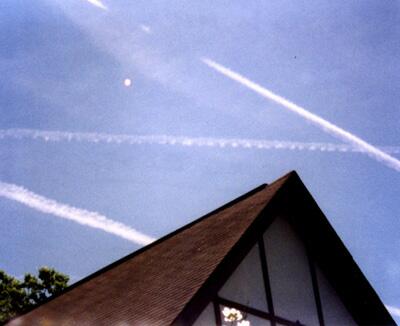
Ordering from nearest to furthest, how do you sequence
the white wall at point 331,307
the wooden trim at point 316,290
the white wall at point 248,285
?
the white wall at point 248,285 → the wooden trim at point 316,290 → the white wall at point 331,307

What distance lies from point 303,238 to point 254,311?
269 centimetres

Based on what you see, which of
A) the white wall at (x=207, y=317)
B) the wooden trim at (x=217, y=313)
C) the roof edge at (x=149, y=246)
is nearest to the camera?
the white wall at (x=207, y=317)

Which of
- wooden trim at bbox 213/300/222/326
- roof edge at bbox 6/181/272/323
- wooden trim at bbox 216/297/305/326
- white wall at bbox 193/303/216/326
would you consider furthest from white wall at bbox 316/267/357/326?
white wall at bbox 193/303/216/326

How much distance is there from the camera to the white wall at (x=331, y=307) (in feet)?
30.4

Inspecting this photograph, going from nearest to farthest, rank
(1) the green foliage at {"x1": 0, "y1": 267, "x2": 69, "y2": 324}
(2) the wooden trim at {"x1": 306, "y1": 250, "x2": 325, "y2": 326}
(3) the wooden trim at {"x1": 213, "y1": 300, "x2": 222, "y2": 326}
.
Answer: (3) the wooden trim at {"x1": 213, "y1": 300, "x2": 222, "y2": 326} < (2) the wooden trim at {"x1": 306, "y1": 250, "x2": 325, "y2": 326} < (1) the green foliage at {"x1": 0, "y1": 267, "x2": 69, "y2": 324}

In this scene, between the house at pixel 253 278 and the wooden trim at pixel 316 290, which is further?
the wooden trim at pixel 316 290

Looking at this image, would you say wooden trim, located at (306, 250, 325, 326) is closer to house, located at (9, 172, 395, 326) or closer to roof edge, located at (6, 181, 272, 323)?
house, located at (9, 172, 395, 326)

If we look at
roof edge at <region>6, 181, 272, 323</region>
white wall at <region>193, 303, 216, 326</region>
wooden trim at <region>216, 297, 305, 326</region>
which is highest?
roof edge at <region>6, 181, 272, 323</region>

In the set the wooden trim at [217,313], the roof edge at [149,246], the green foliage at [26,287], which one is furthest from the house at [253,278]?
the green foliage at [26,287]

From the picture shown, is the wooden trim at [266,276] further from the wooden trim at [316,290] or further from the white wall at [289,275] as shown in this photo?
the wooden trim at [316,290]

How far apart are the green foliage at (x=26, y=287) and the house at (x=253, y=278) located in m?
14.8

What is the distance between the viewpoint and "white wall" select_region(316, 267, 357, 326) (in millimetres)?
9273

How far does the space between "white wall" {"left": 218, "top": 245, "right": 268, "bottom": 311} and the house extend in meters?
0.02

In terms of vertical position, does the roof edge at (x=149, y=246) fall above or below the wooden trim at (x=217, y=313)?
above
